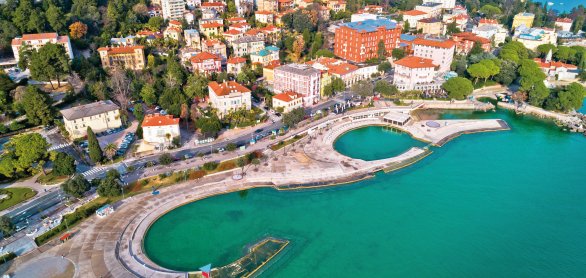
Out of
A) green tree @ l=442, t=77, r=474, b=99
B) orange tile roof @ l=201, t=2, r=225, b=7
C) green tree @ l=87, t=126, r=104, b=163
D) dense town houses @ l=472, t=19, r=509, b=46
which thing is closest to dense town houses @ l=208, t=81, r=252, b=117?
green tree @ l=87, t=126, r=104, b=163

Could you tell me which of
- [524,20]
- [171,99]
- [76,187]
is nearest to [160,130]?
[171,99]

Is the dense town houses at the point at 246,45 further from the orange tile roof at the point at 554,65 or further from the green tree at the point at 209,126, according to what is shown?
the orange tile roof at the point at 554,65

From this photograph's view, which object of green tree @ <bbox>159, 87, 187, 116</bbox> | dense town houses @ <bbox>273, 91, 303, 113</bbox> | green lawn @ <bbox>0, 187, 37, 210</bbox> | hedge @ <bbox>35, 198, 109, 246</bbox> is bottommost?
hedge @ <bbox>35, 198, 109, 246</bbox>

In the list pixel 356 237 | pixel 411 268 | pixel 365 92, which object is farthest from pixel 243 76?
pixel 411 268

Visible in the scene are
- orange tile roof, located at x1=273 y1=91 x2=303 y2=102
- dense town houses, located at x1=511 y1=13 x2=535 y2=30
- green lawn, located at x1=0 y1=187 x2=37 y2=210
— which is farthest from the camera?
dense town houses, located at x1=511 y1=13 x2=535 y2=30

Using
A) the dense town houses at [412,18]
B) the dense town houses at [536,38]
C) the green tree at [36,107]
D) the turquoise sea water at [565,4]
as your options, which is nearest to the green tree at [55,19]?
the green tree at [36,107]

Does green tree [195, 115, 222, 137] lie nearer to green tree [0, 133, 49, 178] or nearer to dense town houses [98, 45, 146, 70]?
green tree [0, 133, 49, 178]
